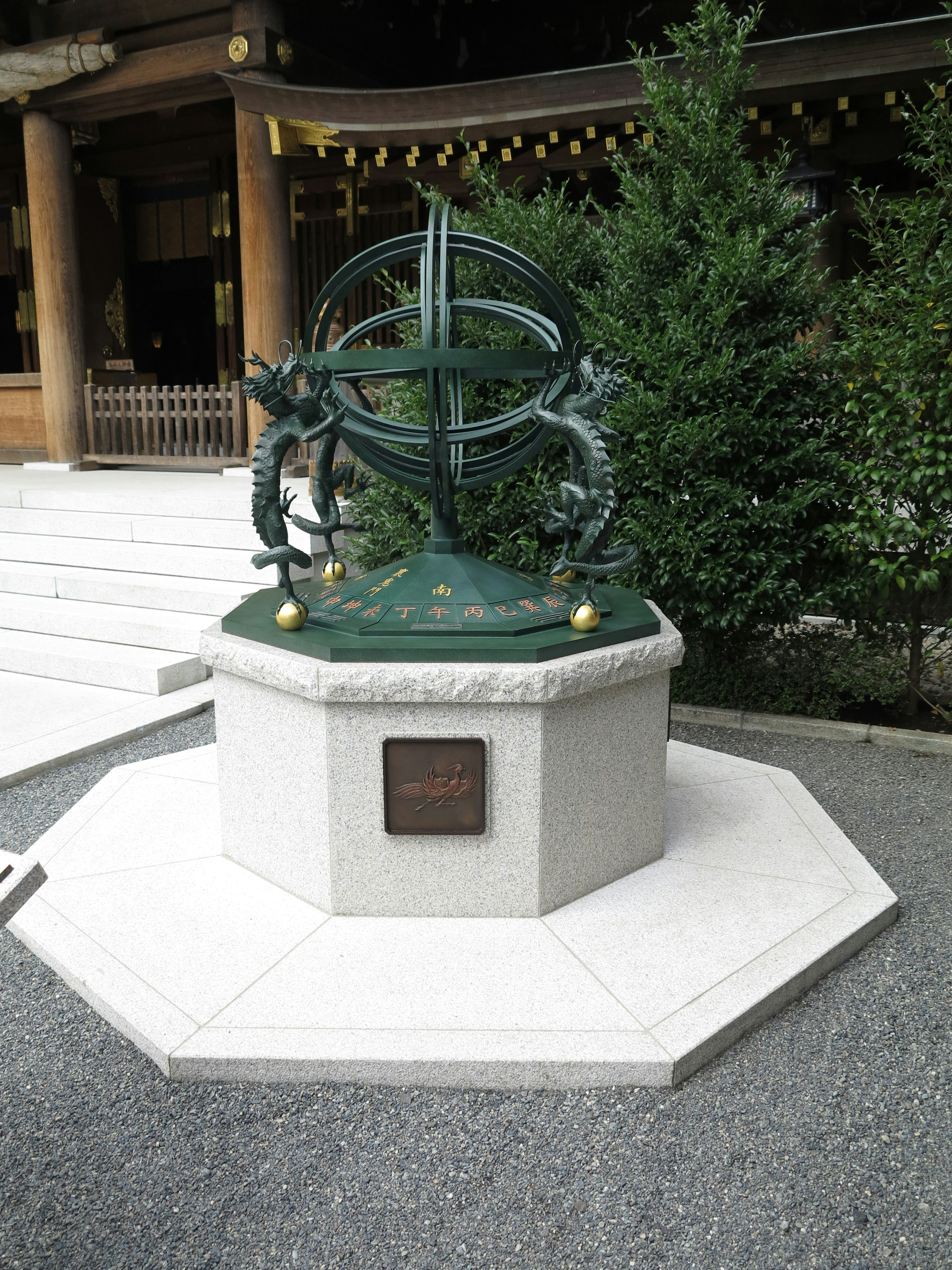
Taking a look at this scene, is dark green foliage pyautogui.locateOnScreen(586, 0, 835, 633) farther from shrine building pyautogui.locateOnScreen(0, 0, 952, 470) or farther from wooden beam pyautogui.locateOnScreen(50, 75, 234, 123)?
wooden beam pyautogui.locateOnScreen(50, 75, 234, 123)

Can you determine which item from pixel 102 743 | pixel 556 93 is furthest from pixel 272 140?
pixel 102 743

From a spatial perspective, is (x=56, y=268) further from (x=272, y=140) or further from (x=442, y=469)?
(x=442, y=469)

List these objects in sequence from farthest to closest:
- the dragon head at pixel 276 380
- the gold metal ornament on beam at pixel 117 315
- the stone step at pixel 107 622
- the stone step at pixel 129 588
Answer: the gold metal ornament on beam at pixel 117 315, the stone step at pixel 129 588, the stone step at pixel 107 622, the dragon head at pixel 276 380

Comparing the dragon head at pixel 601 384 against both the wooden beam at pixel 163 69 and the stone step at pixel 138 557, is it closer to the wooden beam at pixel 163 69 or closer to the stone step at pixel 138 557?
the stone step at pixel 138 557

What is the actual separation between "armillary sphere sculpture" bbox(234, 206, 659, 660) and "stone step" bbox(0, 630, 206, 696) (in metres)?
2.69

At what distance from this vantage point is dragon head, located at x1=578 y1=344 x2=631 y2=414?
3.19m

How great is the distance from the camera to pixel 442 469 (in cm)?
329

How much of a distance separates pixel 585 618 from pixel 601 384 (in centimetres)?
78

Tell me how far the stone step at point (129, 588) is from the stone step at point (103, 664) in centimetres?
47

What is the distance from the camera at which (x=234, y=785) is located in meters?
3.44

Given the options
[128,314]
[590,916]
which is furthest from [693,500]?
[128,314]

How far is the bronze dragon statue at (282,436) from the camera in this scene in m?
3.12

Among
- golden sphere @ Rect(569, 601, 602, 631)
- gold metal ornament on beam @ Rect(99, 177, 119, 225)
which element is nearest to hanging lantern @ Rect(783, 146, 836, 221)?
golden sphere @ Rect(569, 601, 602, 631)

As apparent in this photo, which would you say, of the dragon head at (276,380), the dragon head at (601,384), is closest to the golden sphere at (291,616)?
the dragon head at (276,380)
